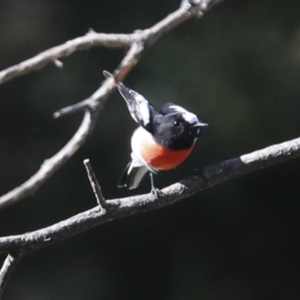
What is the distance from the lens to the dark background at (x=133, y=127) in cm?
287

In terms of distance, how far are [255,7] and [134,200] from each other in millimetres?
1816

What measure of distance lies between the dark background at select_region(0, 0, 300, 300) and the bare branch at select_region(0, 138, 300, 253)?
1232 mm

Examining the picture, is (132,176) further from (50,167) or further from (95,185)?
(50,167)

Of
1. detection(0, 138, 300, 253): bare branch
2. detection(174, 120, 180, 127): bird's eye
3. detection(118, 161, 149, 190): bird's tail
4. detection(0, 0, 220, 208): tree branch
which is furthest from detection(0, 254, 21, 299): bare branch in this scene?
detection(118, 161, 149, 190): bird's tail

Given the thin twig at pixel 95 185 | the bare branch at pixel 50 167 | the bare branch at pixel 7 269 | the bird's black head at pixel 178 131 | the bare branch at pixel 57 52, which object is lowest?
the bare branch at pixel 50 167

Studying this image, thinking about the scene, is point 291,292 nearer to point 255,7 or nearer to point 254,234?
point 254,234

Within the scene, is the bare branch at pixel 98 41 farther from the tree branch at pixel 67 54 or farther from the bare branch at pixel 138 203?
the bare branch at pixel 138 203

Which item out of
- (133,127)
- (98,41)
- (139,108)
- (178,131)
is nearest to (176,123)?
(178,131)

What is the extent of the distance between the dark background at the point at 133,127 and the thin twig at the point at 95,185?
149cm

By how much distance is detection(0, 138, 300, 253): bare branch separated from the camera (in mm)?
1354

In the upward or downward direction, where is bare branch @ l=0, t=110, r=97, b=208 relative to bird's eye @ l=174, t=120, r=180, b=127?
downward

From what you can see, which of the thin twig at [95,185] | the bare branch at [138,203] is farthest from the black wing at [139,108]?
the thin twig at [95,185]

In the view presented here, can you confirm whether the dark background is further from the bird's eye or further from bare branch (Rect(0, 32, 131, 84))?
bare branch (Rect(0, 32, 131, 84))

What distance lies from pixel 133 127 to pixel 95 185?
5.13 ft
